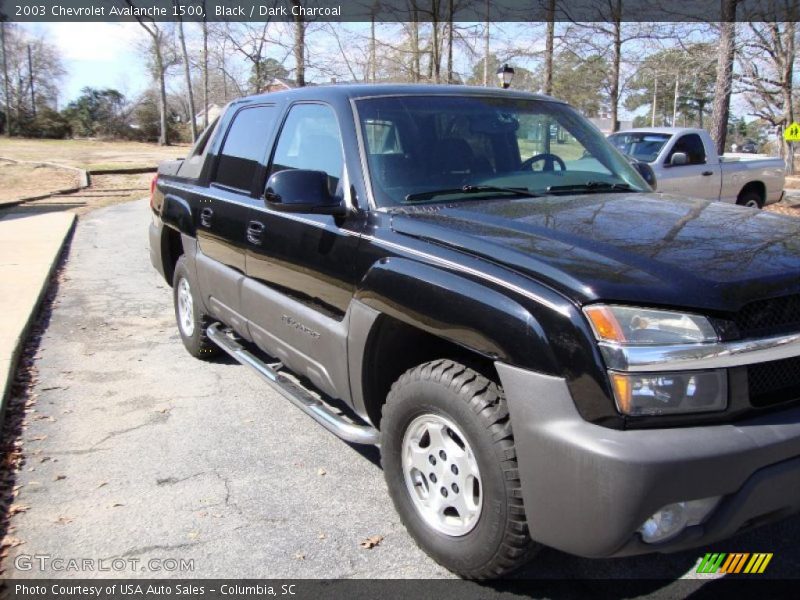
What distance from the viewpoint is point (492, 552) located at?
2.59m

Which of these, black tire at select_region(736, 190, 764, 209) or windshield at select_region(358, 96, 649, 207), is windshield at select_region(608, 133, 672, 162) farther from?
windshield at select_region(358, 96, 649, 207)

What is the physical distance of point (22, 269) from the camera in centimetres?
875

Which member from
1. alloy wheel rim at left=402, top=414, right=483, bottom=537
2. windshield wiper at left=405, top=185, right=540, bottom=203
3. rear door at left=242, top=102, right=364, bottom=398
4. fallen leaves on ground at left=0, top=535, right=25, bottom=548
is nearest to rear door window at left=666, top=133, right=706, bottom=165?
windshield wiper at left=405, top=185, right=540, bottom=203

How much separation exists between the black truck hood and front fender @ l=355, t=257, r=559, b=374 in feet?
0.45

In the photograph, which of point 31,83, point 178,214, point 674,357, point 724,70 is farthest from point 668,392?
point 31,83

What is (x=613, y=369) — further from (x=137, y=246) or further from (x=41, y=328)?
(x=137, y=246)

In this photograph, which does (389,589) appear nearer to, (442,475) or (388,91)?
(442,475)

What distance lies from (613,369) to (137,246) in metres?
10.3

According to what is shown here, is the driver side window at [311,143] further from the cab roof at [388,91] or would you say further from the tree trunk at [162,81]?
the tree trunk at [162,81]

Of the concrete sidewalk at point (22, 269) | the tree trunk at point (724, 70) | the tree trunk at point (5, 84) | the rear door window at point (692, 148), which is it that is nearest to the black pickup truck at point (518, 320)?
the concrete sidewalk at point (22, 269)

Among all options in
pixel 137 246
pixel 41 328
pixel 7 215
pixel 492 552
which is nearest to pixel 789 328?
pixel 492 552

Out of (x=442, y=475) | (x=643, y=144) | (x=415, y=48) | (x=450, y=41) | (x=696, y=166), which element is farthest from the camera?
(x=415, y=48)

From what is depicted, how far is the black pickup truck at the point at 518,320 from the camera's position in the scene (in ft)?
7.22

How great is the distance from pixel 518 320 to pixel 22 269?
26.7 feet
